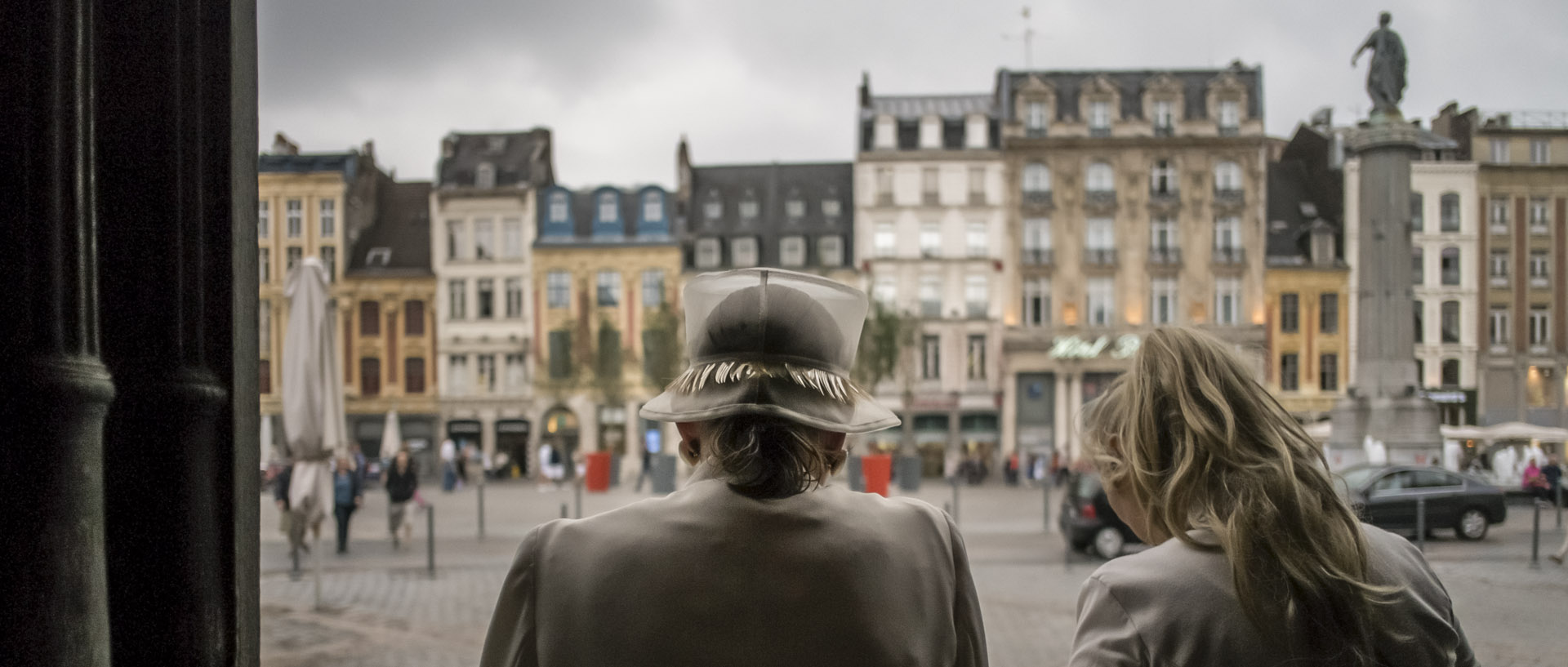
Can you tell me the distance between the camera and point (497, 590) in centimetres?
1135

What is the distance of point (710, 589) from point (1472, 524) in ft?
54.6

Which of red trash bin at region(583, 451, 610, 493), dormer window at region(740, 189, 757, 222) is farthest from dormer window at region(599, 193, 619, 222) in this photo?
red trash bin at region(583, 451, 610, 493)

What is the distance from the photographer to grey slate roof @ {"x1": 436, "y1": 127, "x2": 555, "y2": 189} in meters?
43.8

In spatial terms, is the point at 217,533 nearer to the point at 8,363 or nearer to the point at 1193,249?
the point at 8,363

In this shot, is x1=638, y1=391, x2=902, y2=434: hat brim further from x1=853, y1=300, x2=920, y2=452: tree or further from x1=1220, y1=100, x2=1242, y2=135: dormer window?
x1=1220, y1=100, x2=1242, y2=135: dormer window

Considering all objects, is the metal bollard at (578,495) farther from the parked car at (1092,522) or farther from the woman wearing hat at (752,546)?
the woman wearing hat at (752,546)

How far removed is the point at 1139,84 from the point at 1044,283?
28.7 ft

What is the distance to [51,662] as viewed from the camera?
1.46 meters

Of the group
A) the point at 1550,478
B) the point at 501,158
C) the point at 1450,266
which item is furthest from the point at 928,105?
the point at 1550,478

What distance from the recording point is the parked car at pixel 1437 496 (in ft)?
47.9

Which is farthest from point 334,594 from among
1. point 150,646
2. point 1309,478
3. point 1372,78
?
point 1372,78

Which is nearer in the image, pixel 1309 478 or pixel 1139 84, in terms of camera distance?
pixel 1309 478

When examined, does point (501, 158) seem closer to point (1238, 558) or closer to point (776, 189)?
point (776, 189)

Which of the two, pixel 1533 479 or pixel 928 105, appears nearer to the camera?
pixel 1533 479
